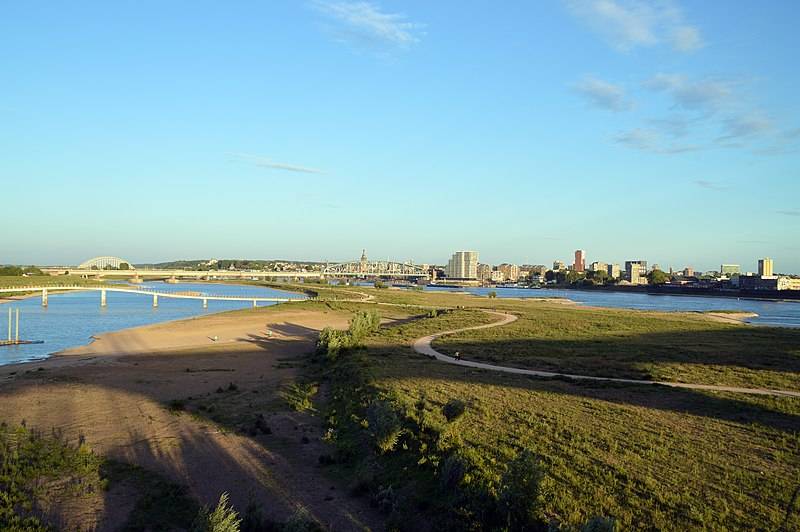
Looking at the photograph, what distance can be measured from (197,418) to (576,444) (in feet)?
34.7

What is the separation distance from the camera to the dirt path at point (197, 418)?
11.8 metres

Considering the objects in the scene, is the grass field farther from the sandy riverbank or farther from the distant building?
the distant building

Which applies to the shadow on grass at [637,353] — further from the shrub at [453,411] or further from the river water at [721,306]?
the river water at [721,306]

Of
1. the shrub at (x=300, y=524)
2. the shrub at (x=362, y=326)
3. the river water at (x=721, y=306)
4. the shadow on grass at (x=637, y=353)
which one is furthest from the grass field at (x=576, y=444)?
the river water at (x=721, y=306)

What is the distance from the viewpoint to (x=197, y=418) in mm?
17578

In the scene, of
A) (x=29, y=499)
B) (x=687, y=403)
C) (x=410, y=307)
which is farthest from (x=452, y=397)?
(x=410, y=307)

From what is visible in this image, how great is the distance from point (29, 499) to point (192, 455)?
11.6ft

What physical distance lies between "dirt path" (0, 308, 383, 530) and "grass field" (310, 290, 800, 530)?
3.34 ft

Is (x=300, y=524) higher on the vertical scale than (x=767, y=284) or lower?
lower

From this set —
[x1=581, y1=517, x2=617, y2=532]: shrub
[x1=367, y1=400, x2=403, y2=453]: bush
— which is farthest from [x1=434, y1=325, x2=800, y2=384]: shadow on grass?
[x1=581, y1=517, x2=617, y2=532]: shrub

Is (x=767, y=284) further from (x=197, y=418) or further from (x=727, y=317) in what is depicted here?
(x=197, y=418)

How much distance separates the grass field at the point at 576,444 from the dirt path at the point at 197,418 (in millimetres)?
1019

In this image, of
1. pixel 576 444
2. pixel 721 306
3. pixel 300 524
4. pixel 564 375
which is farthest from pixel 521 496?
pixel 721 306

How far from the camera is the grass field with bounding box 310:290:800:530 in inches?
382
